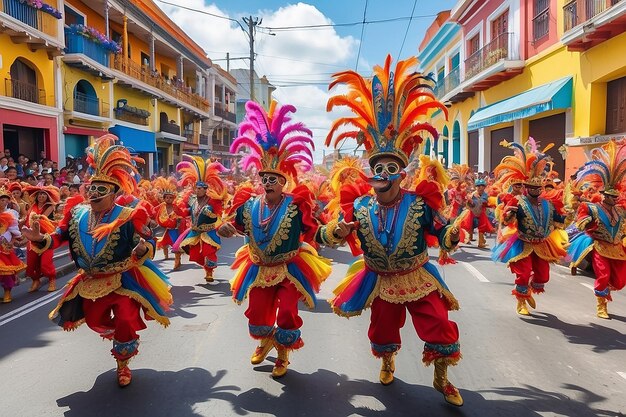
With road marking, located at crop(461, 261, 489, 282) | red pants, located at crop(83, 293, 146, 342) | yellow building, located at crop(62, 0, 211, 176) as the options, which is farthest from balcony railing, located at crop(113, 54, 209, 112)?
red pants, located at crop(83, 293, 146, 342)

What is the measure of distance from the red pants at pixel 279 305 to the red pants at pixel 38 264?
4.90m

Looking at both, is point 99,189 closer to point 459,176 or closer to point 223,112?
point 459,176

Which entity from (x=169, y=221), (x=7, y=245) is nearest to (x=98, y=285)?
(x=7, y=245)

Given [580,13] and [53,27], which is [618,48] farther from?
[53,27]

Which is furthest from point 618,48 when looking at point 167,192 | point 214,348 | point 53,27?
point 53,27

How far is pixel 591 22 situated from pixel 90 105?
1869 centimetres

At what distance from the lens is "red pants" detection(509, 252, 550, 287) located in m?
6.31

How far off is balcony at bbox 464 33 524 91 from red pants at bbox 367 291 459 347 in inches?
636

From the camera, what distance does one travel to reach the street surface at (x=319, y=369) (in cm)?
390

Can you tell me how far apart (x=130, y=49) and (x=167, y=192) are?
1896 centimetres

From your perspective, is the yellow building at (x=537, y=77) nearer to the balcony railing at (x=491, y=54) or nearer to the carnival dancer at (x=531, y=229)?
the balcony railing at (x=491, y=54)

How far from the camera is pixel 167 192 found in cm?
1066

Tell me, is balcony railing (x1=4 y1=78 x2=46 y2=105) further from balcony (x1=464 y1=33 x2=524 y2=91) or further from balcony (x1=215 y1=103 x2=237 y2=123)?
balcony (x1=215 y1=103 x2=237 y2=123)

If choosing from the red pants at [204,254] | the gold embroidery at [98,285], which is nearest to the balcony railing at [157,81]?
the red pants at [204,254]
